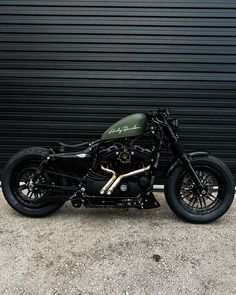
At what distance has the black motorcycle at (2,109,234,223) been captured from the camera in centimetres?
362

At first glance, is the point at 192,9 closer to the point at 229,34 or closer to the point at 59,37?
the point at 229,34

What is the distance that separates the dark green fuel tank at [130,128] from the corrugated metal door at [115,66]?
2.51 feet

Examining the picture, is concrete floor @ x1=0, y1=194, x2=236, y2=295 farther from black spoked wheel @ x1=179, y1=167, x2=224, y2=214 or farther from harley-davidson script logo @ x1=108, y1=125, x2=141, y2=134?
harley-davidson script logo @ x1=108, y1=125, x2=141, y2=134

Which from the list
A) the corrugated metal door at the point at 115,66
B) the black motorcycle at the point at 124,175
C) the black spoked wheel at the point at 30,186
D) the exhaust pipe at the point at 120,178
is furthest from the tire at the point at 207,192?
the black spoked wheel at the point at 30,186

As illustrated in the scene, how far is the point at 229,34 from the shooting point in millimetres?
4148

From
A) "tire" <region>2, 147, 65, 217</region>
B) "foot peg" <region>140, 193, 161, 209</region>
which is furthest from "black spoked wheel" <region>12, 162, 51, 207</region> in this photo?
"foot peg" <region>140, 193, 161, 209</region>

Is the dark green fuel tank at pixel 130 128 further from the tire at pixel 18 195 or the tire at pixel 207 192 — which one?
the tire at pixel 18 195

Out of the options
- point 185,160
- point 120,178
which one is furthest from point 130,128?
point 185,160

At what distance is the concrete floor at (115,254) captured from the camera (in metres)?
2.67

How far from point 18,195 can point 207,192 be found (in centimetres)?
215

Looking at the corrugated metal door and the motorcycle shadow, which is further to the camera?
the corrugated metal door

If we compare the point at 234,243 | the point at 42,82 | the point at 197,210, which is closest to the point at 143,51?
the point at 42,82

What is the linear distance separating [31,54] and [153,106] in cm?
170

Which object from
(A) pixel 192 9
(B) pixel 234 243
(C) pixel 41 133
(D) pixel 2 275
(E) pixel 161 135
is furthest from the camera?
(C) pixel 41 133
